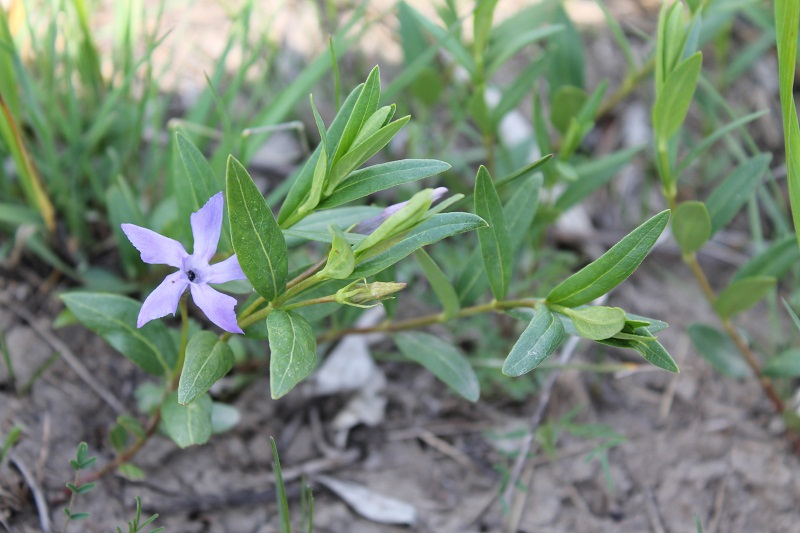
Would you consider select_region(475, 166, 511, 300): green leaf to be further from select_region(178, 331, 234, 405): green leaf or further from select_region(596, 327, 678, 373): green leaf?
select_region(178, 331, 234, 405): green leaf

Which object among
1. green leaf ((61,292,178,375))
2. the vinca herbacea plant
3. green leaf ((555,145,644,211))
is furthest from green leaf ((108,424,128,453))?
green leaf ((555,145,644,211))

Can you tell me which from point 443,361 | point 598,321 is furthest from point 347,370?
point 598,321

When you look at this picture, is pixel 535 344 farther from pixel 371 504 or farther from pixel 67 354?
pixel 67 354

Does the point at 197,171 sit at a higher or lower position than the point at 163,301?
higher

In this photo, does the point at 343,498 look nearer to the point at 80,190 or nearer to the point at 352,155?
the point at 352,155

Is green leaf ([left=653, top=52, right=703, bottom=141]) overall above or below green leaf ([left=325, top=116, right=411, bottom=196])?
below

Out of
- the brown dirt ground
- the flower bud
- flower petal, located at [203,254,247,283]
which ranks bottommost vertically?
the brown dirt ground
